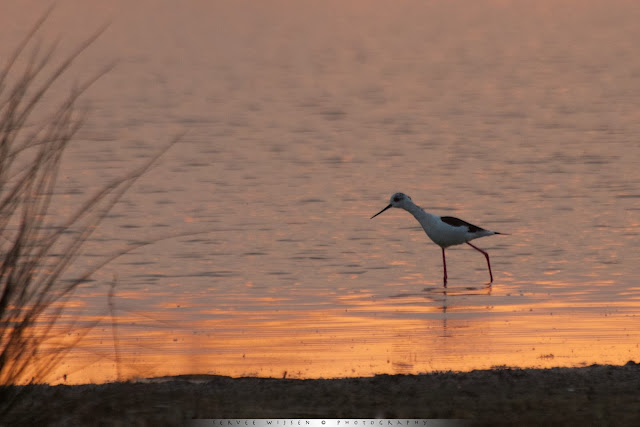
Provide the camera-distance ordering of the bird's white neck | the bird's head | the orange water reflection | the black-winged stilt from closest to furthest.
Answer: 1. the orange water reflection
2. the black-winged stilt
3. the bird's white neck
4. the bird's head

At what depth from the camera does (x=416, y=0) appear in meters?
122

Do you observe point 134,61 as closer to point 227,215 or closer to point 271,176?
point 271,176

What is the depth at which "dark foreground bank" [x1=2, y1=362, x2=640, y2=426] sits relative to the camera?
7.58 m

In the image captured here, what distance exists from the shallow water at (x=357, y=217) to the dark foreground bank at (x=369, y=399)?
24.4 inches

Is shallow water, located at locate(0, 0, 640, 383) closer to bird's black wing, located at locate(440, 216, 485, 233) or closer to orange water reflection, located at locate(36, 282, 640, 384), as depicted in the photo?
orange water reflection, located at locate(36, 282, 640, 384)

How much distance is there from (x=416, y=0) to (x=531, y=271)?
109 metres

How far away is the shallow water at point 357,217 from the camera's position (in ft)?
37.3

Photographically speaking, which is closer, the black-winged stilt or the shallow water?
the shallow water

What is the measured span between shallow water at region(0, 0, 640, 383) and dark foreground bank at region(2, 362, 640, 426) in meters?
0.62

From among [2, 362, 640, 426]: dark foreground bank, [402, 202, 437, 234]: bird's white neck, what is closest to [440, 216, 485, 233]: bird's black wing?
[402, 202, 437, 234]: bird's white neck

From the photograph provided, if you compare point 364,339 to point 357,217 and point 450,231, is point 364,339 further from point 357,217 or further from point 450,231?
point 357,217

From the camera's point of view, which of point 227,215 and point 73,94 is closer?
point 73,94

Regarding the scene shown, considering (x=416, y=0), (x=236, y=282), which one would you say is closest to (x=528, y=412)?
(x=236, y=282)

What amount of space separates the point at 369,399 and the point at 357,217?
35.9 ft
